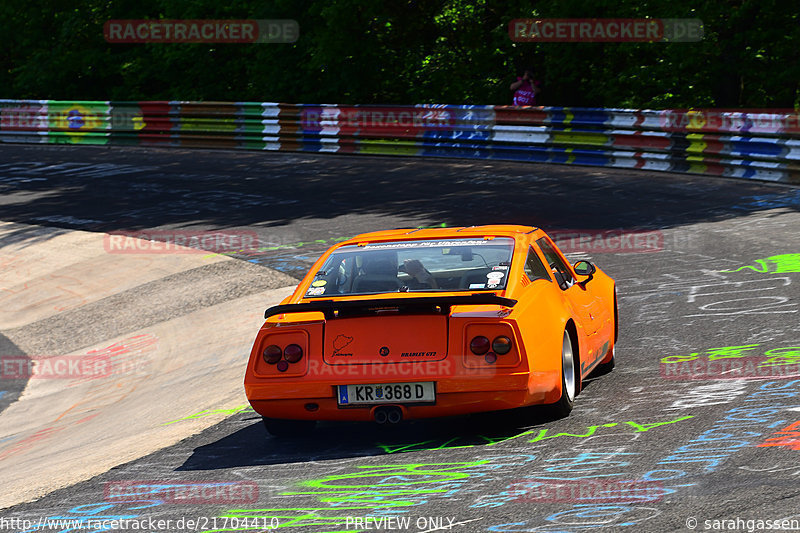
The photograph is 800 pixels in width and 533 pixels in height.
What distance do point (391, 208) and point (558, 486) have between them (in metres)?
12.7

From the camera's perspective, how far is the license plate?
269 inches

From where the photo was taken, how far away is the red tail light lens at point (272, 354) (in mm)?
7082

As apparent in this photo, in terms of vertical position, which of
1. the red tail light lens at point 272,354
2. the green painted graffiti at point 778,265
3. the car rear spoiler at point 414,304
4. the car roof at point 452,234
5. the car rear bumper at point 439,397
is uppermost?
the car roof at point 452,234

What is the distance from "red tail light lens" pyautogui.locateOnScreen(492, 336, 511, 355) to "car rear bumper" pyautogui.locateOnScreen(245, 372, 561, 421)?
0.50 feet

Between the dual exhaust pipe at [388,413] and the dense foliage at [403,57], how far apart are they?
749 inches

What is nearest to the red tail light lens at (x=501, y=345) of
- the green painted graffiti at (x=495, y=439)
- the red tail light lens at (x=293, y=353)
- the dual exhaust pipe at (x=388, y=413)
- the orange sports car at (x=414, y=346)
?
the orange sports car at (x=414, y=346)

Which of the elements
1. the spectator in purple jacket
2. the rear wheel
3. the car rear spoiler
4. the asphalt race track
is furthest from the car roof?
the spectator in purple jacket

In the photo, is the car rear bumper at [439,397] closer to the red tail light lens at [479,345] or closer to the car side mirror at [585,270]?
the red tail light lens at [479,345]

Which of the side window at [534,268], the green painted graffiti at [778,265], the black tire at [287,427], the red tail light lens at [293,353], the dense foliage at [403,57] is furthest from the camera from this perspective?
the dense foliage at [403,57]

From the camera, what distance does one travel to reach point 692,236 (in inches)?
568

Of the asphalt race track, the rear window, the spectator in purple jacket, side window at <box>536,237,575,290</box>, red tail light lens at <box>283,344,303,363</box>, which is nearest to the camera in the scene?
the asphalt race track

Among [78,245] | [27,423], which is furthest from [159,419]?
[78,245]

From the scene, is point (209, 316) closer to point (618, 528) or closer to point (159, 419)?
point (159, 419)

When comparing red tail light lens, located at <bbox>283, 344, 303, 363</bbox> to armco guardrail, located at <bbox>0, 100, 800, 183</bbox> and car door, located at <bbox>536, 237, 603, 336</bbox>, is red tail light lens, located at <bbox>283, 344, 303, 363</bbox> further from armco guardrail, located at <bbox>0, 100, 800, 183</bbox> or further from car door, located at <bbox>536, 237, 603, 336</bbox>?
armco guardrail, located at <bbox>0, 100, 800, 183</bbox>
